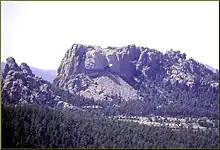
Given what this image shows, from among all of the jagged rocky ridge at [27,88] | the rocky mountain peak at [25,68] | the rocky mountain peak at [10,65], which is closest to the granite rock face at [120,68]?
the rocky mountain peak at [25,68]

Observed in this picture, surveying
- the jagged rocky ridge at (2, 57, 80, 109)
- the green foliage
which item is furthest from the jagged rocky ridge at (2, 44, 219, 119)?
the green foliage

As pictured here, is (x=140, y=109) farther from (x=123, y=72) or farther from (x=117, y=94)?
(x=123, y=72)

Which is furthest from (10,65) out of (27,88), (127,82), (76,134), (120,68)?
(120,68)

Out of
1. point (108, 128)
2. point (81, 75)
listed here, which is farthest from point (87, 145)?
point (81, 75)

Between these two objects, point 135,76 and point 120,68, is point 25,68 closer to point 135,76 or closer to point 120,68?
point 120,68

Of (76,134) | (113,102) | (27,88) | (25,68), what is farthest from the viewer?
(113,102)

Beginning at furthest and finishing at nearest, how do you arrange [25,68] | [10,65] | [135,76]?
1. [135,76]
2. [25,68]
3. [10,65]

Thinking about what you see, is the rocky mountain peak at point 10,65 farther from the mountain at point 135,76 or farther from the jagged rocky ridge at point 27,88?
the mountain at point 135,76
